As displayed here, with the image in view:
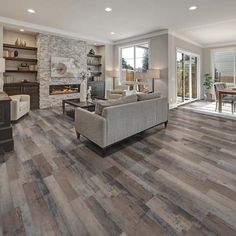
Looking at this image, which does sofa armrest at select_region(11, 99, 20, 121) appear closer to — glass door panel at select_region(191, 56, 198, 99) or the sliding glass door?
the sliding glass door

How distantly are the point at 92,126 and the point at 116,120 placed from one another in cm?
43

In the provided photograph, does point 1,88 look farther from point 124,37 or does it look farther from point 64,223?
point 64,223

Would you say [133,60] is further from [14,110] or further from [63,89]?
[14,110]

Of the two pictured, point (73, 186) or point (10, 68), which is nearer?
point (73, 186)

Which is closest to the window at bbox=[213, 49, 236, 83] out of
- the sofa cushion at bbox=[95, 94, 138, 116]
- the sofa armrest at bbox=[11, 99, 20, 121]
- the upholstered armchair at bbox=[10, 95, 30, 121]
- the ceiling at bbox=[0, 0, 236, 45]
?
the ceiling at bbox=[0, 0, 236, 45]

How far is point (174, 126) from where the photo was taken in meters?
4.57

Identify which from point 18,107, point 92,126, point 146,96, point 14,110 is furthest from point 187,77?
point 14,110

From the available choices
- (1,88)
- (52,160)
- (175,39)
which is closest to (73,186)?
(52,160)

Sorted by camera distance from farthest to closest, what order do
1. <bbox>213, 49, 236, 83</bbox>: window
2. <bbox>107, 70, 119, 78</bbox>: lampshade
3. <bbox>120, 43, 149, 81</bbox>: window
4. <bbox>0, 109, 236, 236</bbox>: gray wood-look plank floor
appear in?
1. <bbox>213, 49, 236, 83</bbox>: window
2. <bbox>107, 70, 119, 78</bbox>: lampshade
3. <bbox>120, 43, 149, 81</bbox>: window
4. <bbox>0, 109, 236, 236</bbox>: gray wood-look plank floor

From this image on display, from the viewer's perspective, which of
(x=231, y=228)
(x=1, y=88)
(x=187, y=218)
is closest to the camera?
(x=231, y=228)

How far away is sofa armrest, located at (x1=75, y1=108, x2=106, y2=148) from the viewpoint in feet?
9.14

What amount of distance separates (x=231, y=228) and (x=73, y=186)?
1.61 meters

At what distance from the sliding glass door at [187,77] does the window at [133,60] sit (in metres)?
1.43

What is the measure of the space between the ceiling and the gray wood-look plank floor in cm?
331
